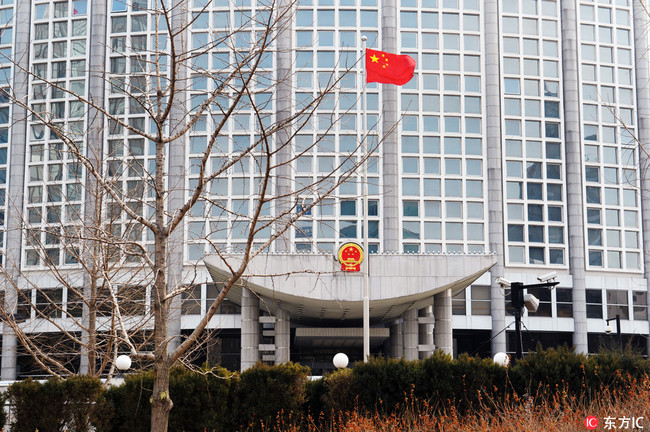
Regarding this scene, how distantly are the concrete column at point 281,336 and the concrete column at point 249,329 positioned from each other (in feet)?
3.84

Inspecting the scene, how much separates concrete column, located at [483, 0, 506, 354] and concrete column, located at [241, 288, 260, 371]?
21857mm

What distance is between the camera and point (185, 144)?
52.5 metres

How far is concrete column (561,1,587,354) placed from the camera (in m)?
54.1

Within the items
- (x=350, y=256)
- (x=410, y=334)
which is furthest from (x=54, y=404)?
(x=410, y=334)

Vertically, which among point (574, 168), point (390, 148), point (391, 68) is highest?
point (390, 148)

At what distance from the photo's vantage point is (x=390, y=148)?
5238 centimetres

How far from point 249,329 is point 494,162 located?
25.4 m

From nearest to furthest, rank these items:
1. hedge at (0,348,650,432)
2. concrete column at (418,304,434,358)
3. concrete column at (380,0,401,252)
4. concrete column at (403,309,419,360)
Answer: hedge at (0,348,650,432) → concrete column at (403,309,419,360) → concrete column at (418,304,434,358) → concrete column at (380,0,401,252)

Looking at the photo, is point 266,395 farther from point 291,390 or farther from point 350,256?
point 350,256

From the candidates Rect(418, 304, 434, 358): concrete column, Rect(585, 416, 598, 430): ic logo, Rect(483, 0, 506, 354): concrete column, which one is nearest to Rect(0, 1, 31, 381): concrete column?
Rect(418, 304, 434, 358): concrete column

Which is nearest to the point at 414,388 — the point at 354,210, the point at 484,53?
the point at 354,210

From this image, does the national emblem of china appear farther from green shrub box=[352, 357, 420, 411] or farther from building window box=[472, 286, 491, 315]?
building window box=[472, 286, 491, 315]

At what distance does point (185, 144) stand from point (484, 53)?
77.3 ft

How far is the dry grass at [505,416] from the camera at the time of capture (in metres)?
12.6
